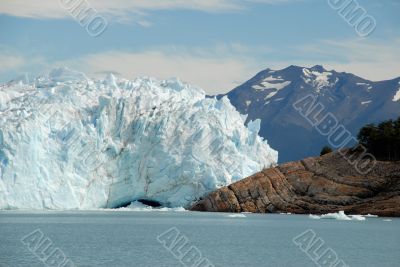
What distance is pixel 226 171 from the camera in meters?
66.9

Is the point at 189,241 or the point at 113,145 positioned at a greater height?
the point at 113,145

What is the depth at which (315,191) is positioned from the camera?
6494 centimetres

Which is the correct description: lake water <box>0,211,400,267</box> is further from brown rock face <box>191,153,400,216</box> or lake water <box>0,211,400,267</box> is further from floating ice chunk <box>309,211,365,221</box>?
brown rock face <box>191,153,400,216</box>

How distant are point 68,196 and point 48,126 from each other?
5.87m

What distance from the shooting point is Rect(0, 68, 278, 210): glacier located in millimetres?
59625

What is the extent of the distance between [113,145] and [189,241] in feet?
89.2

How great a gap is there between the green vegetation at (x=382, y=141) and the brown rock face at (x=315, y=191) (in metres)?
2.46

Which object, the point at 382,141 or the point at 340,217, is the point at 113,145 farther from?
the point at 382,141

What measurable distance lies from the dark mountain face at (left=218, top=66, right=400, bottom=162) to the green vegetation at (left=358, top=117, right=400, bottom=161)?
94.7 m

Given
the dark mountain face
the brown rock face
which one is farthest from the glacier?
the dark mountain face

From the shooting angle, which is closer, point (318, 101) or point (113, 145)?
point (113, 145)

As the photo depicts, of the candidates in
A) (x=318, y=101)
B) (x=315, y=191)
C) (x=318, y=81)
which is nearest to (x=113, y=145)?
(x=315, y=191)

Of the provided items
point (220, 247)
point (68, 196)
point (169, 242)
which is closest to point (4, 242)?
point (169, 242)

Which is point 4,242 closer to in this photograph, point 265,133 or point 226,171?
point 226,171
